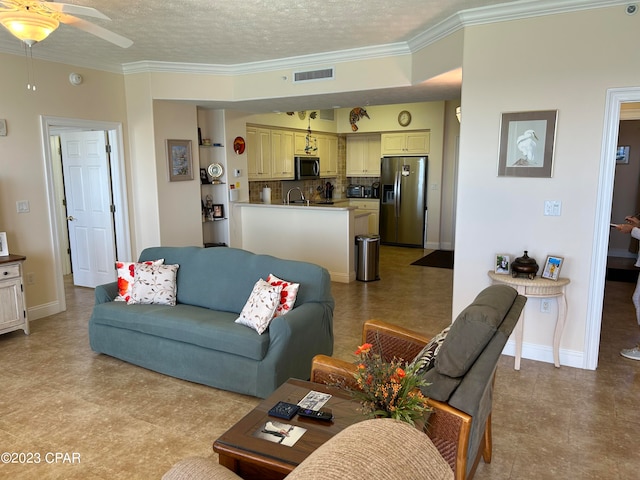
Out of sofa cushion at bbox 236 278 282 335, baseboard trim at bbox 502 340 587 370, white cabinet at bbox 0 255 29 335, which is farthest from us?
white cabinet at bbox 0 255 29 335

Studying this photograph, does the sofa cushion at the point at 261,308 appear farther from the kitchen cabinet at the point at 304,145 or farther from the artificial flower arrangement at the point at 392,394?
the kitchen cabinet at the point at 304,145

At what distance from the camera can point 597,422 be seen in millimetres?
2766

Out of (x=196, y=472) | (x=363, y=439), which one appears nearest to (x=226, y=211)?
(x=196, y=472)

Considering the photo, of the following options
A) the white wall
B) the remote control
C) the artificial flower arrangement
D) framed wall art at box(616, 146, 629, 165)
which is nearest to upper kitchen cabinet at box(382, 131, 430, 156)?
framed wall art at box(616, 146, 629, 165)

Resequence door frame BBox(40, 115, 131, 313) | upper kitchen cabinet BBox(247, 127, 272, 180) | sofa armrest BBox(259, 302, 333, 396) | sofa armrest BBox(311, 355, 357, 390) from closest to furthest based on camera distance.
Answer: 1. sofa armrest BBox(311, 355, 357, 390)
2. sofa armrest BBox(259, 302, 333, 396)
3. door frame BBox(40, 115, 131, 313)
4. upper kitchen cabinet BBox(247, 127, 272, 180)

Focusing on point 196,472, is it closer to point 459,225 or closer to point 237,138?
point 459,225

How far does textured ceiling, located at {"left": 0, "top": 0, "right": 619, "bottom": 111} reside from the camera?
3368 millimetres

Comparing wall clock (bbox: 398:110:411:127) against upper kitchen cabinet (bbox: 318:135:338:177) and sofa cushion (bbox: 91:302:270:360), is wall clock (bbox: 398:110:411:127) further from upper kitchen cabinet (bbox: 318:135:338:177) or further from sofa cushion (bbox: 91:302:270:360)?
sofa cushion (bbox: 91:302:270:360)

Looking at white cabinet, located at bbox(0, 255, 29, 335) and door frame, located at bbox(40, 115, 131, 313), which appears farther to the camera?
door frame, located at bbox(40, 115, 131, 313)

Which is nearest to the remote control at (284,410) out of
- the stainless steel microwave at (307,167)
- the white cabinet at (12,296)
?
the white cabinet at (12,296)

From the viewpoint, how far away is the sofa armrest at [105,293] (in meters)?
3.76

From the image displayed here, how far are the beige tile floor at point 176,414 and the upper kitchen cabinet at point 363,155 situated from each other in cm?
579

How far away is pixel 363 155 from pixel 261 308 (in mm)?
7057

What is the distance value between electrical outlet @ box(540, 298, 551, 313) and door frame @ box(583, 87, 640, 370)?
275 millimetres
